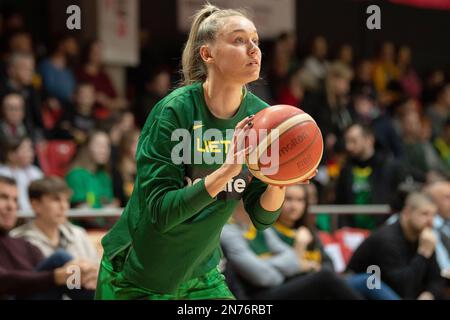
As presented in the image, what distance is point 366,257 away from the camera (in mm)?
5625

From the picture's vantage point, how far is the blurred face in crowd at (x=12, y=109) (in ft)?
23.6

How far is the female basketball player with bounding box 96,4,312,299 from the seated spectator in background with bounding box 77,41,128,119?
17.4ft

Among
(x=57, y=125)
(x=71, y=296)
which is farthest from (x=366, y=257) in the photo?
(x=57, y=125)

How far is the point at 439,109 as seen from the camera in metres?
10.9

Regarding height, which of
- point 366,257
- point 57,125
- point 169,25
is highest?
point 169,25

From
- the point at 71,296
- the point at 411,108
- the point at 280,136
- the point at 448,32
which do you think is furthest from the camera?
the point at 448,32

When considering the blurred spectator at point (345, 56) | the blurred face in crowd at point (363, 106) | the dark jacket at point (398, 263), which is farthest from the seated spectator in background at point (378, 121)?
the dark jacket at point (398, 263)

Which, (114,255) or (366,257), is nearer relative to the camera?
(114,255)

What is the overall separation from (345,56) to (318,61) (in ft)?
1.47

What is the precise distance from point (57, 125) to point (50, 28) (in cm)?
215

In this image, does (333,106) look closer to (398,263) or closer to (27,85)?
(27,85)

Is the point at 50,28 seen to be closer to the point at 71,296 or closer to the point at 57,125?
the point at 57,125

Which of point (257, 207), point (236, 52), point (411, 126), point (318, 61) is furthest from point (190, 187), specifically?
point (318, 61)

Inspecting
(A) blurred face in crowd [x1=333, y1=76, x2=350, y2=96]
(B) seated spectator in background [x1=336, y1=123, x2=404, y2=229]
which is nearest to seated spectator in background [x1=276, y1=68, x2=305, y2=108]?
(A) blurred face in crowd [x1=333, y1=76, x2=350, y2=96]
